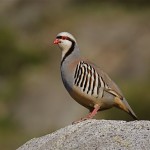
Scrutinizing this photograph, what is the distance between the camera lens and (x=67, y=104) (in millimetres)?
29109

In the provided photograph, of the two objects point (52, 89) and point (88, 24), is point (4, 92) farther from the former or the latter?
point (88, 24)

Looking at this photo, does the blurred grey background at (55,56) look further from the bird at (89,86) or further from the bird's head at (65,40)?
the bird at (89,86)

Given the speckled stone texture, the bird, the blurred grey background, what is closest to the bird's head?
the bird

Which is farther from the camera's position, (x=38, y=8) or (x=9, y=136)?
(x=38, y=8)

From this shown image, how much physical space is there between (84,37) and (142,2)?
14990 mm

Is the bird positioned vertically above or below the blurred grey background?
above

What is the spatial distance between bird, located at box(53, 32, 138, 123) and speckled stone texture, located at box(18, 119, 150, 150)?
1.05m

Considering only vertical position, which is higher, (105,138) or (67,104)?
(105,138)

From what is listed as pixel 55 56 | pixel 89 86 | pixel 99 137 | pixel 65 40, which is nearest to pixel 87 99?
pixel 89 86

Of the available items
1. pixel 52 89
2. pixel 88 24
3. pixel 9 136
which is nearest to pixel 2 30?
pixel 88 24

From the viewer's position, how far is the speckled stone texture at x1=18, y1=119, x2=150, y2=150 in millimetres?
9711

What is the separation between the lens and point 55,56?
44594 millimetres

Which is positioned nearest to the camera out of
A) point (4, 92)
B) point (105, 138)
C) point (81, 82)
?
point (105, 138)

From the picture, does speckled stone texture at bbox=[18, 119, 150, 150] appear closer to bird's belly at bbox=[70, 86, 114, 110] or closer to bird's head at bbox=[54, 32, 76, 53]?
bird's belly at bbox=[70, 86, 114, 110]
